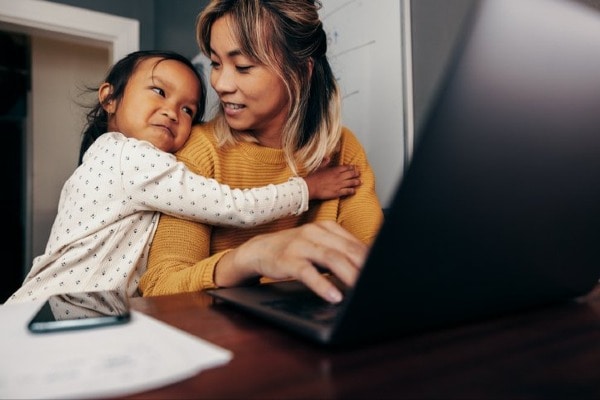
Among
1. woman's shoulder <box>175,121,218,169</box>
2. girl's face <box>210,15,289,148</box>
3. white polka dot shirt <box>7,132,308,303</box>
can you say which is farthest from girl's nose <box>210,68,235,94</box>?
white polka dot shirt <box>7,132,308,303</box>

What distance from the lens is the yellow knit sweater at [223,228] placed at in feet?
2.76

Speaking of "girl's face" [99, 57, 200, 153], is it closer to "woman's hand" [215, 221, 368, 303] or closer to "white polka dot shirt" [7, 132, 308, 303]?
"white polka dot shirt" [7, 132, 308, 303]

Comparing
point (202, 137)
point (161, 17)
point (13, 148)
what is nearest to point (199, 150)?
point (202, 137)

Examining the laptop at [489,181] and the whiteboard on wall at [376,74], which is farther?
the whiteboard on wall at [376,74]

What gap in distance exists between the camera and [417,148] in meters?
0.30

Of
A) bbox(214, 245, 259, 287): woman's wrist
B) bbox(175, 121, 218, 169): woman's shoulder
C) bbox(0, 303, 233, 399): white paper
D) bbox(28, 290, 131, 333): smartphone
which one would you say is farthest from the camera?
bbox(175, 121, 218, 169): woman's shoulder

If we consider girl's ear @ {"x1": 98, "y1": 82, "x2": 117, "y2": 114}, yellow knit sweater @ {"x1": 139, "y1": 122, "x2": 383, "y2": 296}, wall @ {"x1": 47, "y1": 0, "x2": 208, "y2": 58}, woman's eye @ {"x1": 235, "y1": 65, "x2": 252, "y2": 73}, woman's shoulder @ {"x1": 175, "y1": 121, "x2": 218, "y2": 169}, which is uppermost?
wall @ {"x1": 47, "y1": 0, "x2": 208, "y2": 58}

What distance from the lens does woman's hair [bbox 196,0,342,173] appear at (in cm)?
119

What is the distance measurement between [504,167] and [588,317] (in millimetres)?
247

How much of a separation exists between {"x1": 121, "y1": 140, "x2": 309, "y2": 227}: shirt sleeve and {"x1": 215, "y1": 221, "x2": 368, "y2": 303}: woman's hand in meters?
0.28

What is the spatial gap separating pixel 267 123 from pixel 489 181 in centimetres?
100

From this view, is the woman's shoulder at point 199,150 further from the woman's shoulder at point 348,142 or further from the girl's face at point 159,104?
the woman's shoulder at point 348,142

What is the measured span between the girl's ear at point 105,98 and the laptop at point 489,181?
1020 mm

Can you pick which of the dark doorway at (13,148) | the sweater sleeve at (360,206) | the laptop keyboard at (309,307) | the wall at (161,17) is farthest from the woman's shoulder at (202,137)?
the dark doorway at (13,148)
